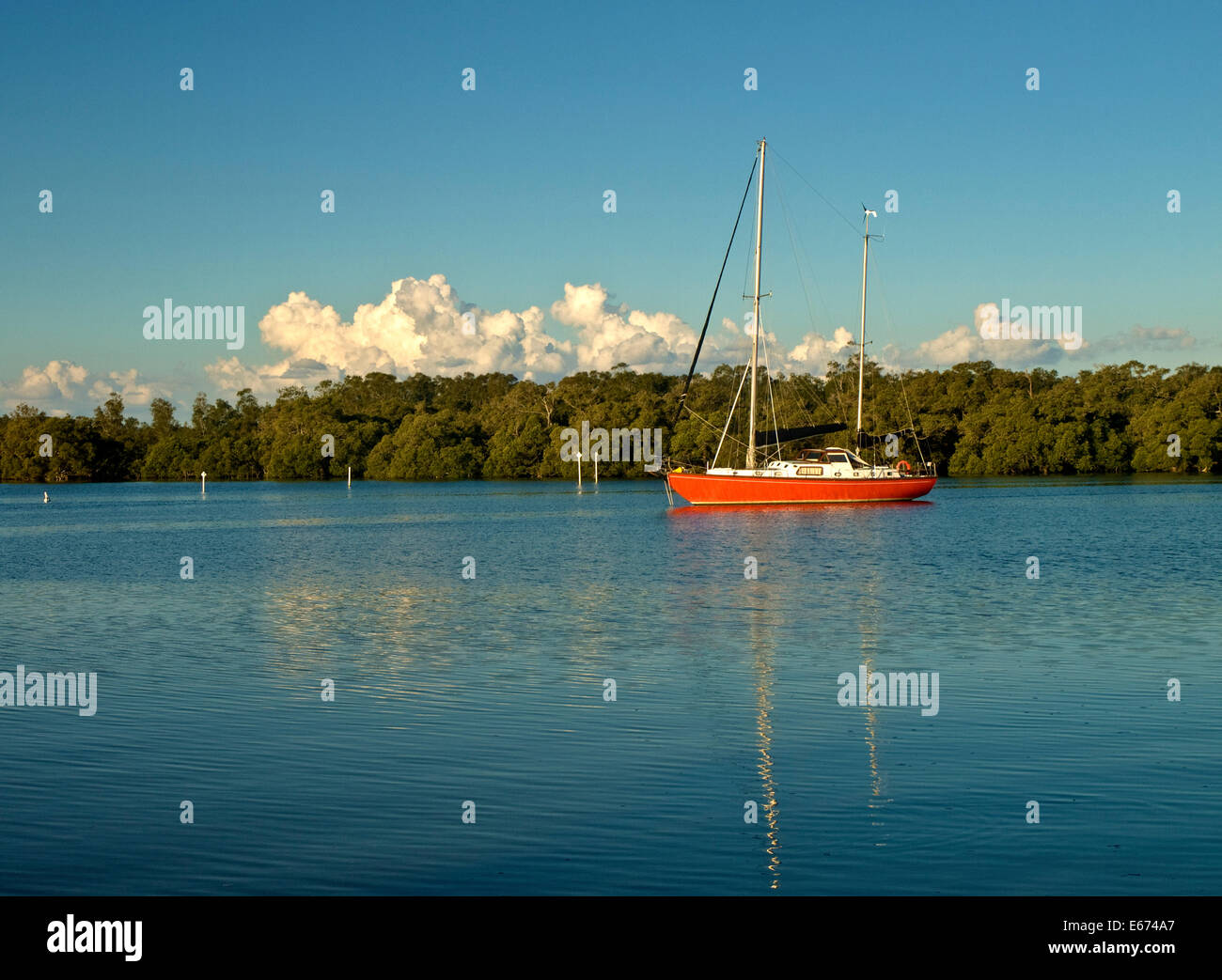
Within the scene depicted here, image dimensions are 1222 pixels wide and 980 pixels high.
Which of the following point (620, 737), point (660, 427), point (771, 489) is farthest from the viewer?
point (660, 427)

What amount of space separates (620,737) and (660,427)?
5473 inches

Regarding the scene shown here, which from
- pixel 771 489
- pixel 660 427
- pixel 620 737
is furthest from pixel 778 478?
pixel 660 427

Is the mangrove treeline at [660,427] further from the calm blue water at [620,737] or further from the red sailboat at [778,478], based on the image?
the calm blue water at [620,737]

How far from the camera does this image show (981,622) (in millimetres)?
23781

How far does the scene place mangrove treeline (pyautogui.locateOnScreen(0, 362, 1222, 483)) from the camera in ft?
472

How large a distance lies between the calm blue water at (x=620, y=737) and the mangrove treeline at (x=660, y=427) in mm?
93157

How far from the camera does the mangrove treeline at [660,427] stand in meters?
144

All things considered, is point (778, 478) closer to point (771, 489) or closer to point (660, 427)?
point (771, 489)

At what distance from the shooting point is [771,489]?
236ft

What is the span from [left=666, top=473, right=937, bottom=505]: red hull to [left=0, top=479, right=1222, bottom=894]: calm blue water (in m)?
36.0

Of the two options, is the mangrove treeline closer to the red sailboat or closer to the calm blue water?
the red sailboat

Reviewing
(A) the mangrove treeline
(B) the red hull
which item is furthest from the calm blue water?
(A) the mangrove treeline

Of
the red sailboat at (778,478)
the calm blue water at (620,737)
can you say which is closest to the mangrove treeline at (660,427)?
the red sailboat at (778,478)

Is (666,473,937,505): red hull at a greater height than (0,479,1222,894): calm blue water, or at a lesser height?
greater
